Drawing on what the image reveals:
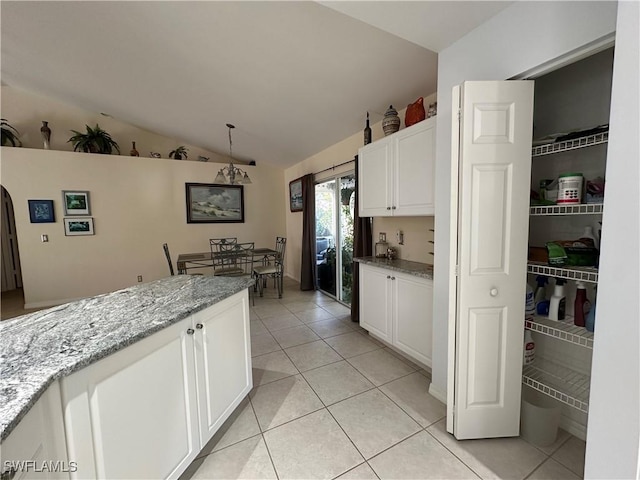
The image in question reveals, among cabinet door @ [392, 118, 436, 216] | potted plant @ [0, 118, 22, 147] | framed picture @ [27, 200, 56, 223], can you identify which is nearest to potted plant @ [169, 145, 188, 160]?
framed picture @ [27, 200, 56, 223]

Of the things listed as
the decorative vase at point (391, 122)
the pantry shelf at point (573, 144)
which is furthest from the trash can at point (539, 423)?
the decorative vase at point (391, 122)

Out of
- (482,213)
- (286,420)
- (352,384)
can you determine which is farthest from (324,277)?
(482,213)

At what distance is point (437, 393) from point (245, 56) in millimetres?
3164

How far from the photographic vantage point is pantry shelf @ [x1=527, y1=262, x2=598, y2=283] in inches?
50.1

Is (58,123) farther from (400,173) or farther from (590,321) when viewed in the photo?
(590,321)

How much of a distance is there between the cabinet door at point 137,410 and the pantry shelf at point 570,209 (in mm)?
1967

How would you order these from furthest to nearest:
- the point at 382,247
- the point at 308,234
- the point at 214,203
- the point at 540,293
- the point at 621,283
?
the point at 214,203
the point at 308,234
the point at 382,247
the point at 540,293
the point at 621,283

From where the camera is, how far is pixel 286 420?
175 centimetres

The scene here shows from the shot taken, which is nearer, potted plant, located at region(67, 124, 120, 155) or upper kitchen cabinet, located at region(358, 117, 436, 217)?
upper kitchen cabinet, located at region(358, 117, 436, 217)

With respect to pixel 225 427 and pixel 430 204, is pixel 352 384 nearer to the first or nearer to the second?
pixel 225 427

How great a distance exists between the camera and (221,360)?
60.6 inches

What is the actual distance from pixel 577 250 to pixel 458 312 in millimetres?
690

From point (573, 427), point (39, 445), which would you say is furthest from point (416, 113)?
point (39, 445)

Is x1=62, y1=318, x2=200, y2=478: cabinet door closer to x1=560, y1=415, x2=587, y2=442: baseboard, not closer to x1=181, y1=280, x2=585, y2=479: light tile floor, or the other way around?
x1=181, y1=280, x2=585, y2=479: light tile floor
